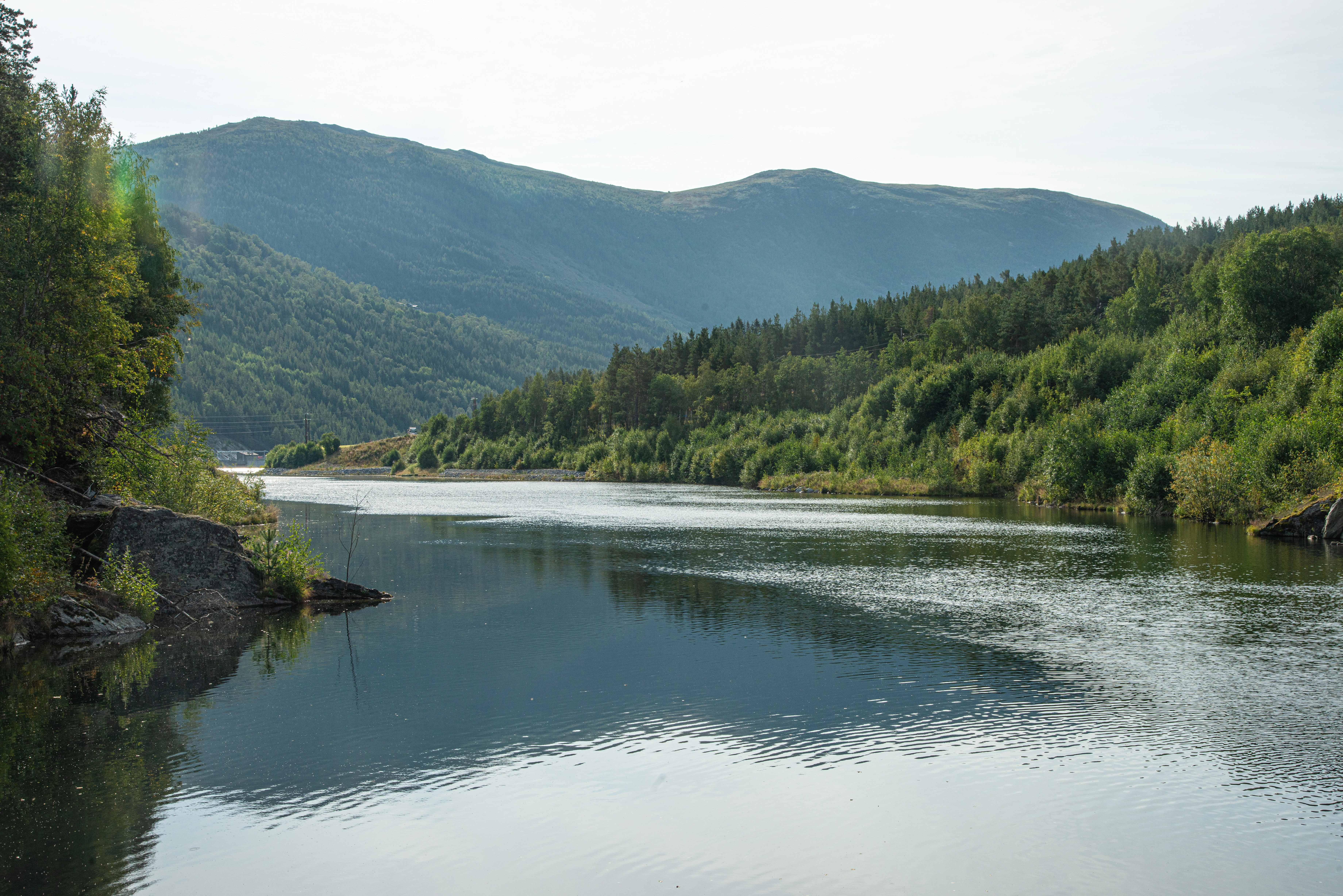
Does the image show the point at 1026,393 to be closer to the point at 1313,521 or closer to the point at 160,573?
the point at 1313,521

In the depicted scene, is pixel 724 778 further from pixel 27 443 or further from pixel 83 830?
pixel 27 443

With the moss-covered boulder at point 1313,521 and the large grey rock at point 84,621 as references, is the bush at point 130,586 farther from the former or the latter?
the moss-covered boulder at point 1313,521

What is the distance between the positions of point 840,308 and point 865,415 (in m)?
51.6

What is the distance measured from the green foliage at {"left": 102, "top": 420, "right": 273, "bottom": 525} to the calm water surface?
24.7 ft

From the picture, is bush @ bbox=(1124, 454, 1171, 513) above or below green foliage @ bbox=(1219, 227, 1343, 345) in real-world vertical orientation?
below

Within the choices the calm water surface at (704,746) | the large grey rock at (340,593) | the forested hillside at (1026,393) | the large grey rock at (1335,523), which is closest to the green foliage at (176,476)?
the large grey rock at (340,593)

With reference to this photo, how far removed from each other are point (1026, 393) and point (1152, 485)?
3033cm

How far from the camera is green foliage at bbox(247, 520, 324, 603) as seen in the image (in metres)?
29.3

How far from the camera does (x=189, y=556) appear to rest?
90.5 feet

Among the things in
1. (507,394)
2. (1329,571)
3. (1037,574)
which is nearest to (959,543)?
(1037,574)

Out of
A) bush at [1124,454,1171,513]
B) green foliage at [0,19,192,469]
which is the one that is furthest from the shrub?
green foliage at [0,19,192,469]

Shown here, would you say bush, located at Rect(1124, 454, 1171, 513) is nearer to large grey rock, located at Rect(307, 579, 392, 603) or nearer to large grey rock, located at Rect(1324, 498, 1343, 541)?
large grey rock, located at Rect(1324, 498, 1343, 541)

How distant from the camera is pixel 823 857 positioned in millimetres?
11984

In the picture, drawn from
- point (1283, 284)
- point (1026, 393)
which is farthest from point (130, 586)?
point (1283, 284)
